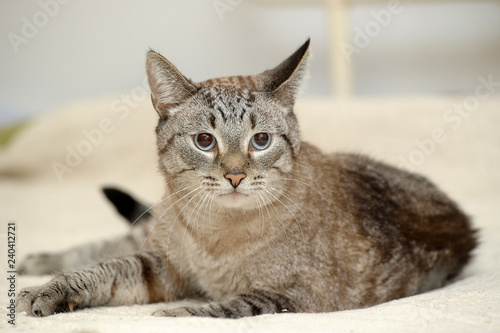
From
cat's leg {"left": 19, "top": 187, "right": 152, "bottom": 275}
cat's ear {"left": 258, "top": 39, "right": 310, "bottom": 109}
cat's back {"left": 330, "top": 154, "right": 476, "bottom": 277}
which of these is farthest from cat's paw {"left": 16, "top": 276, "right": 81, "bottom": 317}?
cat's back {"left": 330, "top": 154, "right": 476, "bottom": 277}

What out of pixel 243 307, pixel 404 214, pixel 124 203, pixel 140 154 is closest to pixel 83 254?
pixel 124 203

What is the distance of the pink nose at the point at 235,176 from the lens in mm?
1784

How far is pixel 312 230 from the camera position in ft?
6.65

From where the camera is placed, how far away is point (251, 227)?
77.4 inches

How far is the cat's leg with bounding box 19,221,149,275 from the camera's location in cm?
255

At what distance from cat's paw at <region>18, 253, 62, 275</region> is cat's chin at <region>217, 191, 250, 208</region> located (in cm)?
110

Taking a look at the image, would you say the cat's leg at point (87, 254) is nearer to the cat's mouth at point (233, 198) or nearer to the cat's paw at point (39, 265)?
the cat's paw at point (39, 265)

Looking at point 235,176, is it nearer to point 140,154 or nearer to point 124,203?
point 124,203

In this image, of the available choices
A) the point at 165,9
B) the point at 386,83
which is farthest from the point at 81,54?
the point at 386,83

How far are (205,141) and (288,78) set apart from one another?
36cm

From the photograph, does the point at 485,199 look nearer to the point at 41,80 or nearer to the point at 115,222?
the point at 115,222

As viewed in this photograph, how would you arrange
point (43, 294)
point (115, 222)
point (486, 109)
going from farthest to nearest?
1. point (486, 109)
2. point (115, 222)
3. point (43, 294)

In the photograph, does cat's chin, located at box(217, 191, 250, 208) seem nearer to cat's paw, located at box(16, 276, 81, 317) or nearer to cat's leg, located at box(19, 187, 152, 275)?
cat's paw, located at box(16, 276, 81, 317)

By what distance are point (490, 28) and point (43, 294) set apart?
5388 millimetres
